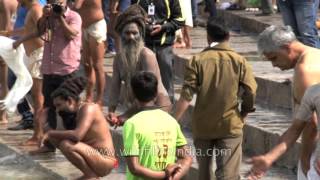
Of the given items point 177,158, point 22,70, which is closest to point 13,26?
point 22,70

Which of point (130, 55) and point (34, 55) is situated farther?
point (34, 55)

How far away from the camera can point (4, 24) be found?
1171cm

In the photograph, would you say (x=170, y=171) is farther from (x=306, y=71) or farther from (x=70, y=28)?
(x=70, y=28)

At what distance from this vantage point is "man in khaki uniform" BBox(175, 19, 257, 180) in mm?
7570

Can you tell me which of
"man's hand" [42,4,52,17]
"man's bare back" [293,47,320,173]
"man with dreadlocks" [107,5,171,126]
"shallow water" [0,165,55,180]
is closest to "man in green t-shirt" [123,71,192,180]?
"man's bare back" [293,47,320,173]

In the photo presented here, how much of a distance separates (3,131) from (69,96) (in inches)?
146

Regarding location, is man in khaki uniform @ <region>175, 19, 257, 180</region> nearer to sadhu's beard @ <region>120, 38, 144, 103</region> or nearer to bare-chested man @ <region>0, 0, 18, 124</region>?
sadhu's beard @ <region>120, 38, 144, 103</region>

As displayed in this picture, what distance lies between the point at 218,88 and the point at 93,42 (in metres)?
4.24

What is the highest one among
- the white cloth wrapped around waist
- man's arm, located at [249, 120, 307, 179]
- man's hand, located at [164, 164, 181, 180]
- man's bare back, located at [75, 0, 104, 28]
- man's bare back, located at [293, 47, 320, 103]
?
man's bare back, located at [293, 47, 320, 103]

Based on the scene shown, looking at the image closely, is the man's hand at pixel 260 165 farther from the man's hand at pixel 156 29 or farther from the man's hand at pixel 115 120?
the man's hand at pixel 156 29

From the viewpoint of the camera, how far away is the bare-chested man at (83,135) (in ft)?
26.4

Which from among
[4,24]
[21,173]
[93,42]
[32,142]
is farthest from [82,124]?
[4,24]

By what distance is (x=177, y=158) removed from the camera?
6.78 m

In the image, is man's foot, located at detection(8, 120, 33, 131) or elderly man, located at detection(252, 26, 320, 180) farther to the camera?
man's foot, located at detection(8, 120, 33, 131)
